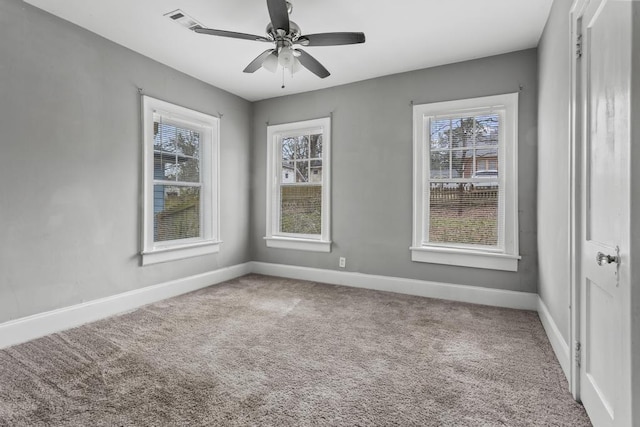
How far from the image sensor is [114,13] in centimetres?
268

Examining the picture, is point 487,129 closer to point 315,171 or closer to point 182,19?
point 315,171

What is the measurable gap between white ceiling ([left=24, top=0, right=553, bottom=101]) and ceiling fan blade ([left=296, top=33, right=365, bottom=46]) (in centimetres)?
33

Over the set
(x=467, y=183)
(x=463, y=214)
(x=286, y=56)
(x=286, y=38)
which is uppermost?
(x=286, y=38)

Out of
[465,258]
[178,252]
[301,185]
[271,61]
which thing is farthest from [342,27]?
[178,252]

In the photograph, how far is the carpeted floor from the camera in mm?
1654

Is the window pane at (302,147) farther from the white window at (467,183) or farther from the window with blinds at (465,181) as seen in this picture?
the window with blinds at (465,181)

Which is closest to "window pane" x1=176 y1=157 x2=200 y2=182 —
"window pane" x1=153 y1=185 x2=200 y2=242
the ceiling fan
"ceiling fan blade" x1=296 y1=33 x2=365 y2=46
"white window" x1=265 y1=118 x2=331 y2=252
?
"window pane" x1=153 y1=185 x2=200 y2=242

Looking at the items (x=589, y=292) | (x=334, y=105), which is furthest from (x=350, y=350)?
(x=334, y=105)

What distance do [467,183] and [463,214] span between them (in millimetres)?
347

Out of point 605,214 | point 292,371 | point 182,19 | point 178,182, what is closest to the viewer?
point 605,214

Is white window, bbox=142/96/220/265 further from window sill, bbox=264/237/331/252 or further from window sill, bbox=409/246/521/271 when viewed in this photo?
window sill, bbox=409/246/521/271

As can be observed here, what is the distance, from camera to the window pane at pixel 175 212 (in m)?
3.71

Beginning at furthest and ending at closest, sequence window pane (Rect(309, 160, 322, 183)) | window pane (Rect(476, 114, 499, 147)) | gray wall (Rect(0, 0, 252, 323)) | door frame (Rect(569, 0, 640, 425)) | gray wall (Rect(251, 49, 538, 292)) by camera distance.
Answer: window pane (Rect(309, 160, 322, 183)) < window pane (Rect(476, 114, 499, 147)) < gray wall (Rect(251, 49, 538, 292)) < gray wall (Rect(0, 0, 252, 323)) < door frame (Rect(569, 0, 640, 425))

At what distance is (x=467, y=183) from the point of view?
3.57 meters
